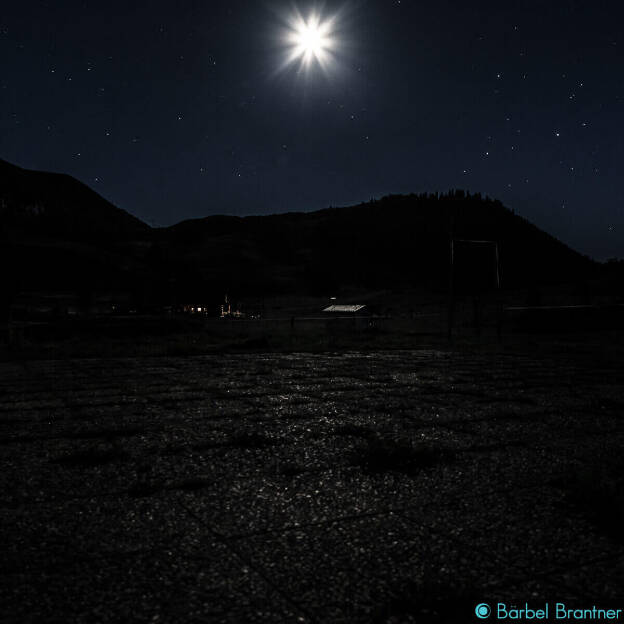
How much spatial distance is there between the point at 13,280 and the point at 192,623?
40412mm

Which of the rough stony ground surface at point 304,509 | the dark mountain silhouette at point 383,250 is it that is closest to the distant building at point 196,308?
the dark mountain silhouette at point 383,250

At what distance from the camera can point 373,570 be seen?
2051mm

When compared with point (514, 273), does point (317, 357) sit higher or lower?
lower

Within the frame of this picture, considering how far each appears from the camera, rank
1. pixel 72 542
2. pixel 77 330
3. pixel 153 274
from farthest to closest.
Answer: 1. pixel 153 274
2. pixel 77 330
3. pixel 72 542

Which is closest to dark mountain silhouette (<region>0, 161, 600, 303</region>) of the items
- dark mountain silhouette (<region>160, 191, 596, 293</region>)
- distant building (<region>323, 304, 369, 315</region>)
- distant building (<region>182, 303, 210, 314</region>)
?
dark mountain silhouette (<region>160, 191, 596, 293</region>)

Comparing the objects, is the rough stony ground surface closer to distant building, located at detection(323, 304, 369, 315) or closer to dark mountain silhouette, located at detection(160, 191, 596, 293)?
distant building, located at detection(323, 304, 369, 315)

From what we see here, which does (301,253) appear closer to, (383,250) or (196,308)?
(383,250)

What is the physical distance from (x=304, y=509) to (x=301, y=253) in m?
163

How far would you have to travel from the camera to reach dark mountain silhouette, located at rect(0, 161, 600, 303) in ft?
199

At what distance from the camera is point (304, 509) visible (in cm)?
270

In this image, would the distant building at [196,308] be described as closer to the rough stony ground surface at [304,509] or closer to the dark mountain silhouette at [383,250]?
the dark mountain silhouette at [383,250]

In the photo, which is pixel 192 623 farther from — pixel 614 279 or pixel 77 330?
pixel 614 279

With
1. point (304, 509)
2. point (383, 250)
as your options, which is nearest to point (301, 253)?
point (383, 250)

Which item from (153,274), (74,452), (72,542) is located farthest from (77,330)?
(153,274)
